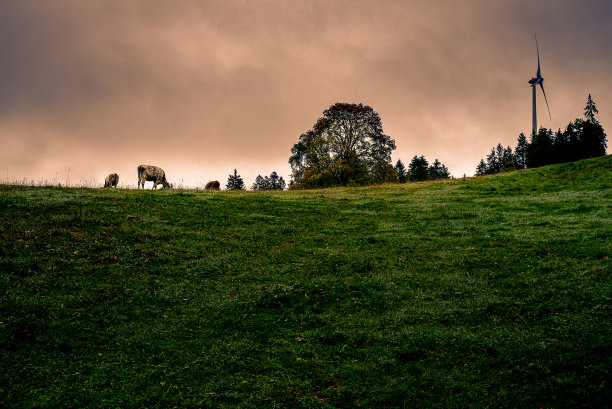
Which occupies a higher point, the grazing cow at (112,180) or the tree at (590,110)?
the tree at (590,110)

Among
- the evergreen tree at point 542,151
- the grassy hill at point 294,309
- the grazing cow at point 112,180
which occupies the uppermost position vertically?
the evergreen tree at point 542,151

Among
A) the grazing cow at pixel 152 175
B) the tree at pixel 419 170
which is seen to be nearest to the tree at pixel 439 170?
the tree at pixel 419 170

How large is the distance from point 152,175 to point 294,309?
96.1 ft

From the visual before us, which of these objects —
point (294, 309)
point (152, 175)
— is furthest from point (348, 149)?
point (294, 309)

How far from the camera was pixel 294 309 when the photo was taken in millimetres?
12234

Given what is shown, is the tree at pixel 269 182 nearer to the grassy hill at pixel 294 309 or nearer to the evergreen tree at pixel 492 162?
the evergreen tree at pixel 492 162

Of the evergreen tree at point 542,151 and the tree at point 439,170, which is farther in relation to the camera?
the tree at point 439,170

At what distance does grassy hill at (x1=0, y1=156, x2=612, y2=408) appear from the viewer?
7828mm

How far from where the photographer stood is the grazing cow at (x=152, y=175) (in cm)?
3594

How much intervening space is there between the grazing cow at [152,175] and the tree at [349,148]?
23.8 m

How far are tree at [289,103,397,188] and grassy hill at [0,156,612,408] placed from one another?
34.0m

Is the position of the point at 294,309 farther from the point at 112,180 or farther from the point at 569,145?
the point at 569,145

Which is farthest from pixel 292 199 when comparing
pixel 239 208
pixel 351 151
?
pixel 351 151

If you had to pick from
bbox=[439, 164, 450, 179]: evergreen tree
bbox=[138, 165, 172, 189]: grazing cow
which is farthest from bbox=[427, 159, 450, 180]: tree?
bbox=[138, 165, 172, 189]: grazing cow
